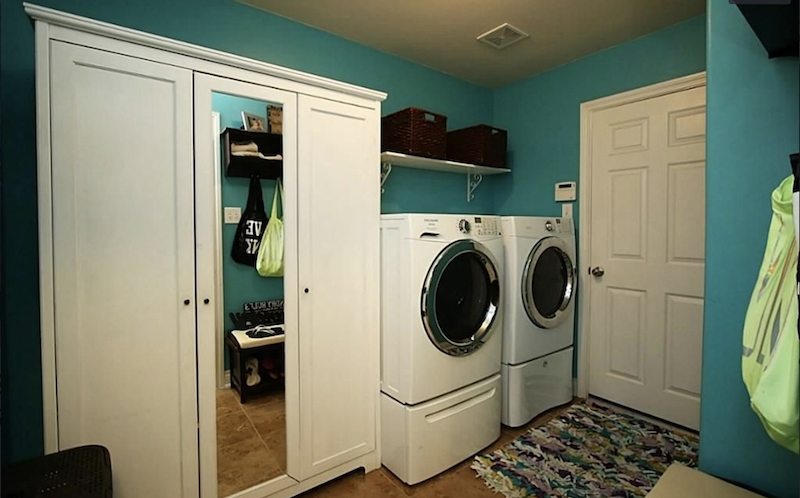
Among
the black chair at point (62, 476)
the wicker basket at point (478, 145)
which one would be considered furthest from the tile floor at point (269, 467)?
the wicker basket at point (478, 145)

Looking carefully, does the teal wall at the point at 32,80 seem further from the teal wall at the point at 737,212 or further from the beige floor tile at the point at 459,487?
the teal wall at the point at 737,212

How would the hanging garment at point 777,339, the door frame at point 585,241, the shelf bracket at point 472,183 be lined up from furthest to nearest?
1. the shelf bracket at point 472,183
2. the door frame at point 585,241
3. the hanging garment at point 777,339

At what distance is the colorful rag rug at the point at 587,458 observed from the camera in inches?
69.4

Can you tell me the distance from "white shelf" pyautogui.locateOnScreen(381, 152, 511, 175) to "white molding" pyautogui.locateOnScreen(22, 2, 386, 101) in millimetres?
491

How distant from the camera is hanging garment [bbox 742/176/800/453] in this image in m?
0.56

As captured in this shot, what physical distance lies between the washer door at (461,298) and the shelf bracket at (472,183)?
1.12m

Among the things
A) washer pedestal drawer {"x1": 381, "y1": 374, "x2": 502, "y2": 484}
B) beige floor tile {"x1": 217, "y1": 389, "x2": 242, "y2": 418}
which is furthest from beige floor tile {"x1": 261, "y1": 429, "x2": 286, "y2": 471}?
washer pedestal drawer {"x1": 381, "y1": 374, "x2": 502, "y2": 484}

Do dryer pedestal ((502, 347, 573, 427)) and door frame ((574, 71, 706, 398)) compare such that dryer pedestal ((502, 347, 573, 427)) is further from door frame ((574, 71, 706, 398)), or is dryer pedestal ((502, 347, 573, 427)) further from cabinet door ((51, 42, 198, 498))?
cabinet door ((51, 42, 198, 498))

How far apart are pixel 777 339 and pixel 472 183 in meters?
2.53

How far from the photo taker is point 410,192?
2.68 metres

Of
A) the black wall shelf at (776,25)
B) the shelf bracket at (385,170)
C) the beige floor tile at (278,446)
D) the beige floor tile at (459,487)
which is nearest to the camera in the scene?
the black wall shelf at (776,25)

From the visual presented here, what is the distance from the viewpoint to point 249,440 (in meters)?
1.59

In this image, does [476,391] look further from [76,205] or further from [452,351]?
[76,205]

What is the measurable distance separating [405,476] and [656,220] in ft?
6.92
